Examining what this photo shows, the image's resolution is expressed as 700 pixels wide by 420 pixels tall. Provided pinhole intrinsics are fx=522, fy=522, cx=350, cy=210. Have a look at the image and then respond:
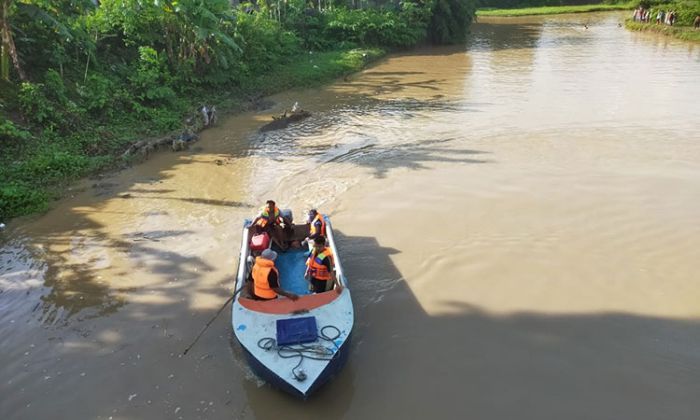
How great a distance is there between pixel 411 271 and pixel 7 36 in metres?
11.0

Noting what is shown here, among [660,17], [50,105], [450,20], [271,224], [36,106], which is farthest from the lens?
[660,17]

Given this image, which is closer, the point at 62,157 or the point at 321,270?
the point at 321,270

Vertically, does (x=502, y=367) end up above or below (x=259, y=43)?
below

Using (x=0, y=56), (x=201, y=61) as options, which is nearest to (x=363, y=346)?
(x=0, y=56)

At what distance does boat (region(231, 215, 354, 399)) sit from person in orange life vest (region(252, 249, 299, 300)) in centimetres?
11

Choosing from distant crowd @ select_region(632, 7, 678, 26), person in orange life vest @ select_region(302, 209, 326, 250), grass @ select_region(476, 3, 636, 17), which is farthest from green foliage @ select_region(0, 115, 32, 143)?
grass @ select_region(476, 3, 636, 17)

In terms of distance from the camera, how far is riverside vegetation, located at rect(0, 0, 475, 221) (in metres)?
11.4

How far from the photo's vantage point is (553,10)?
51531 millimetres

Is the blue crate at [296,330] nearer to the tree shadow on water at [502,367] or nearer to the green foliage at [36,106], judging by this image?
the tree shadow on water at [502,367]

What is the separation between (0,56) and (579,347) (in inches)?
544

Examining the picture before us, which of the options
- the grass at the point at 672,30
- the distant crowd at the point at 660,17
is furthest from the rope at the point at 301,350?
Answer: the distant crowd at the point at 660,17

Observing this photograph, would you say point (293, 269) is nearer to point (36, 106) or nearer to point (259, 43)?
point (36, 106)

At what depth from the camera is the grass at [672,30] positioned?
97.6 feet

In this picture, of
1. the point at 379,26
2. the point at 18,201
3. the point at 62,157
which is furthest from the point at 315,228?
the point at 379,26
